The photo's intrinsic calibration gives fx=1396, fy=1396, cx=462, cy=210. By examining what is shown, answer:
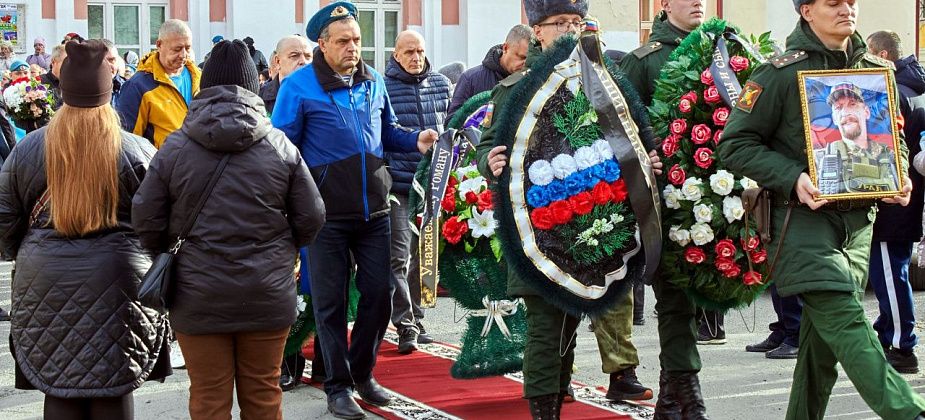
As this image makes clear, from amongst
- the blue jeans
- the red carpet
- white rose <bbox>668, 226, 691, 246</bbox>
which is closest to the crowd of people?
white rose <bbox>668, 226, 691, 246</bbox>

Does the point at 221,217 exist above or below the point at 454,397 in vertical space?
above

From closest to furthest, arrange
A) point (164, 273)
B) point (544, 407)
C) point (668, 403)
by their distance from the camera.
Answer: point (164, 273), point (544, 407), point (668, 403)

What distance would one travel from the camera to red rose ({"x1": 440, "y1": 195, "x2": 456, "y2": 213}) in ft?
24.6

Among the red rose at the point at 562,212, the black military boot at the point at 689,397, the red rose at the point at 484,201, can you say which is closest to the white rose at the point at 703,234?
the red rose at the point at 562,212

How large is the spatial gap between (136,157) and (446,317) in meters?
5.06

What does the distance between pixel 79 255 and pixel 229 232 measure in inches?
24.9

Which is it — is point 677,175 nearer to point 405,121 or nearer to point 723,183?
point 723,183

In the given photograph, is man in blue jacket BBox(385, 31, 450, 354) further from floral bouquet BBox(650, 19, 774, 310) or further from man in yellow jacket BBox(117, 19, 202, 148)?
floral bouquet BBox(650, 19, 774, 310)

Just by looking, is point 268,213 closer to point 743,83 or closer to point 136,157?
point 136,157

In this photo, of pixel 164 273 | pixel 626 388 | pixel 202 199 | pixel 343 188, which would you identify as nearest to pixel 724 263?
pixel 626 388

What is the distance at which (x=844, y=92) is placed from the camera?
17.7ft

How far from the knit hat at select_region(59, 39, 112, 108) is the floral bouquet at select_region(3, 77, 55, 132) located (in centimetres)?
746

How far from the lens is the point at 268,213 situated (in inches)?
211

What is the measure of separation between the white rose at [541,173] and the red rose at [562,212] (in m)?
0.10
